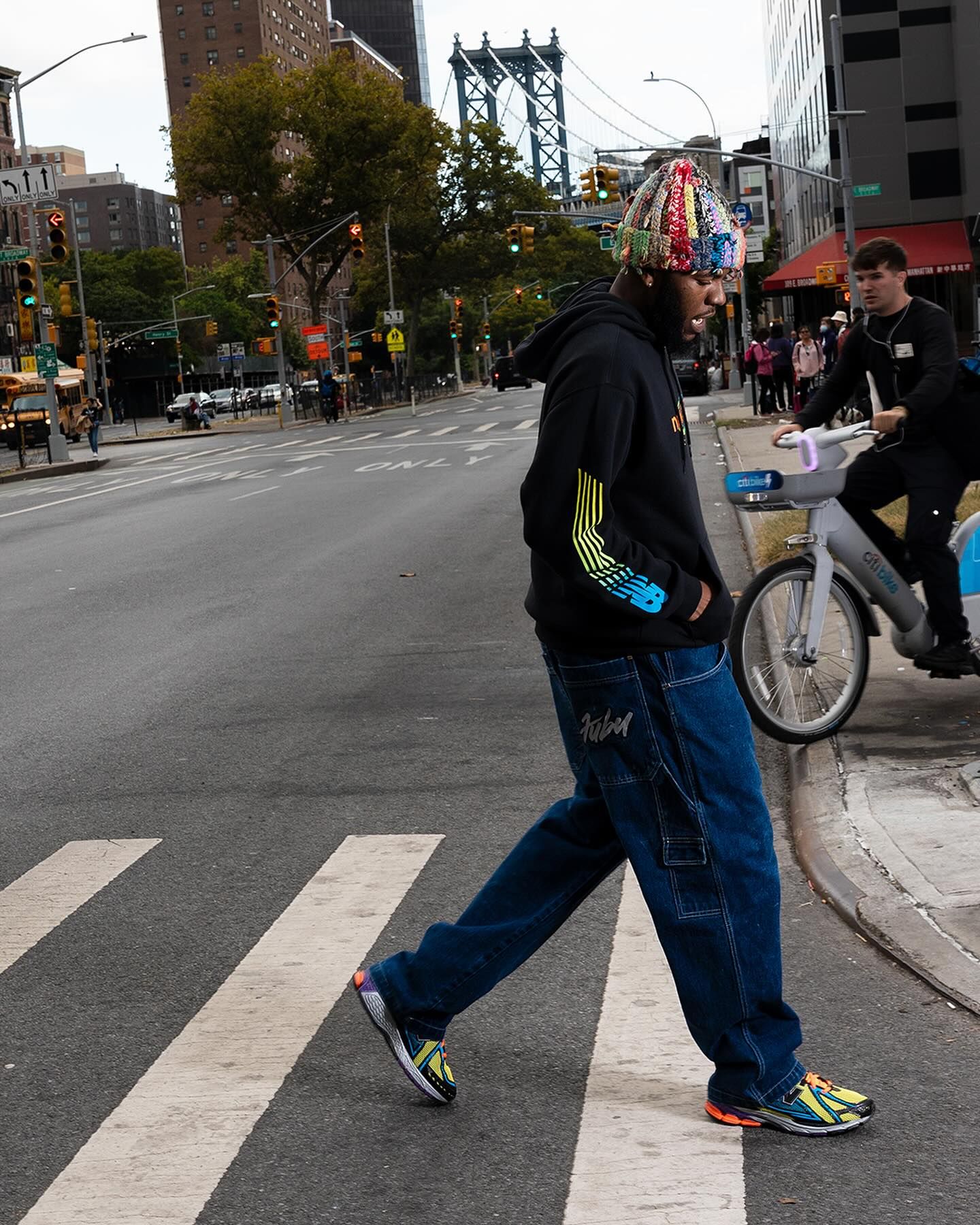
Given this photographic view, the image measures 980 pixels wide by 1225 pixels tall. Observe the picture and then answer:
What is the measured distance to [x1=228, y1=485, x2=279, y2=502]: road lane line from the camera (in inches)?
923

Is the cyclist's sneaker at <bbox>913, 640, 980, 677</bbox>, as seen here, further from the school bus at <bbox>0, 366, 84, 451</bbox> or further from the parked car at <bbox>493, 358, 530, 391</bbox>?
the parked car at <bbox>493, 358, 530, 391</bbox>

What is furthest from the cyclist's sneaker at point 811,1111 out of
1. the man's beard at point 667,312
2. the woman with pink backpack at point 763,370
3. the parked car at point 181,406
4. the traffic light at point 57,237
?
the parked car at point 181,406

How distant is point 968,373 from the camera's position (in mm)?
6969

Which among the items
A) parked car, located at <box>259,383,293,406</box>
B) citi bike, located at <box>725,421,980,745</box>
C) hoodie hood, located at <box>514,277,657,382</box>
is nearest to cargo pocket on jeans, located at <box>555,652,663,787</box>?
hoodie hood, located at <box>514,277,657,382</box>

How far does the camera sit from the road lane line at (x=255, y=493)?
23.4m

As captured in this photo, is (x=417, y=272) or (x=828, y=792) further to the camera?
(x=417, y=272)

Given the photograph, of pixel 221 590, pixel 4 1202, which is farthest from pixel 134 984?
pixel 221 590

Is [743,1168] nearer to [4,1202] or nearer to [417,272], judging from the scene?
[4,1202]

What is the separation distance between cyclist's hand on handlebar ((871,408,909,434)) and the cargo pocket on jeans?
3701 mm

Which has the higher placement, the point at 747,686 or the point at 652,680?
the point at 652,680

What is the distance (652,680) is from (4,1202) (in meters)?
1.61

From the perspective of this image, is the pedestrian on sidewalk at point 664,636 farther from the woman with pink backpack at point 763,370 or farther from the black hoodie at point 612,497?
the woman with pink backpack at point 763,370

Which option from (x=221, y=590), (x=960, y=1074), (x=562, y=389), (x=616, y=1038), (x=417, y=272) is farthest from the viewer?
(x=417, y=272)

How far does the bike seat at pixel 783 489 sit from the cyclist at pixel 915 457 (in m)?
0.27
